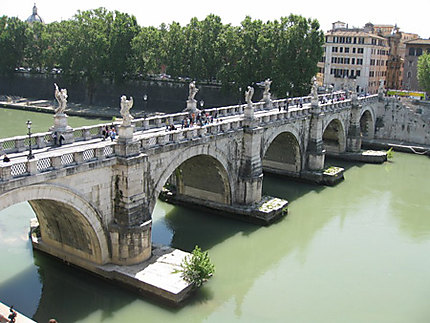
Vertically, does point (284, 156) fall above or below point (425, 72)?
below

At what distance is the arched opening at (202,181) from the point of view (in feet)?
90.3

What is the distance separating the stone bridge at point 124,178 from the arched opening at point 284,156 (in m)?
3.33

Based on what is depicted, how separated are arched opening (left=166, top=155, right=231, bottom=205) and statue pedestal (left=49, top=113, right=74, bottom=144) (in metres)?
7.75

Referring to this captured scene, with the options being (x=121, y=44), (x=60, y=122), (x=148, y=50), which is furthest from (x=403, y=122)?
(x=60, y=122)

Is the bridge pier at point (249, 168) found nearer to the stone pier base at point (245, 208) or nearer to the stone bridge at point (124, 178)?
the stone bridge at point (124, 178)

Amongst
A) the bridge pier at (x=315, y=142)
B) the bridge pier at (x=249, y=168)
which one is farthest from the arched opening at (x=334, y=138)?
the bridge pier at (x=249, y=168)

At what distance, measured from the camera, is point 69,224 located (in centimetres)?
1994

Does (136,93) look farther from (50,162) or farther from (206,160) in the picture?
(50,162)

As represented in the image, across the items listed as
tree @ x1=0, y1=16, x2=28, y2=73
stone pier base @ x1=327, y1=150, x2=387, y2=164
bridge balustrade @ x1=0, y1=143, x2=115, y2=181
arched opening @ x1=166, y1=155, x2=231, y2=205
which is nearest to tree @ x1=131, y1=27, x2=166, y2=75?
tree @ x1=0, y1=16, x2=28, y2=73

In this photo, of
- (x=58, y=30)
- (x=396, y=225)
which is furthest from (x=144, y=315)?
→ (x=58, y=30)

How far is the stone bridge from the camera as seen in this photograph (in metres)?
17.2

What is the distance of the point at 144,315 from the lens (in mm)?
18062

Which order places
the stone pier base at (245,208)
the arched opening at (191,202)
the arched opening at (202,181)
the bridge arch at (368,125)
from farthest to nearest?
the bridge arch at (368,125)
the arched opening at (202,181)
the stone pier base at (245,208)
the arched opening at (191,202)

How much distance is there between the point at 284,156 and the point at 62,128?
20162 mm
